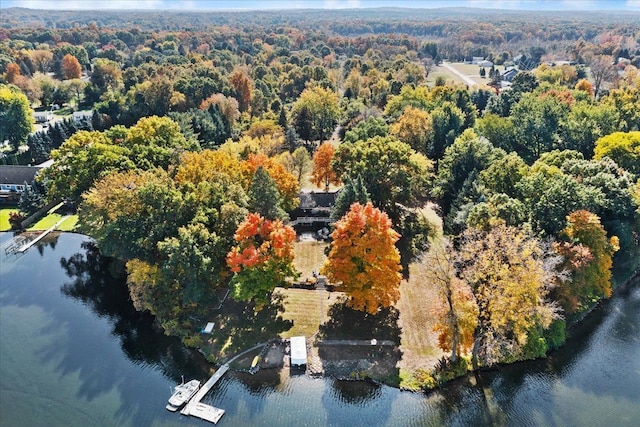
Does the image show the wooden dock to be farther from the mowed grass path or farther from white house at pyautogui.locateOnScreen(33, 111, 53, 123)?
white house at pyautogui.locateOnScreen(33, 111, 53, 123)

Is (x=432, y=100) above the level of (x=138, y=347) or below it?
above

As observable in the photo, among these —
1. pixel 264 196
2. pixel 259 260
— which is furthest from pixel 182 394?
pixel 264 196

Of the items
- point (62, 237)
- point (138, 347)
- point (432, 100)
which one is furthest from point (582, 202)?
point (62, 237)

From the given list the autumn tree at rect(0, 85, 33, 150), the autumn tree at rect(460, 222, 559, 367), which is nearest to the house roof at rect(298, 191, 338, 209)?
the autumn tree at rect(460, 222, 559, 367)

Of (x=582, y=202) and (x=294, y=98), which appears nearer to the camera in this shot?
(x=582, y=202)

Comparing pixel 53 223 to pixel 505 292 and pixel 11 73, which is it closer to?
pixel 505 292

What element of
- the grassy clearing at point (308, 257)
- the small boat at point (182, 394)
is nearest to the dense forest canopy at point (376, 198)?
the grassy clearing at point (308, 257)

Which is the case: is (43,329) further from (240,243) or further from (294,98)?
(294,98)
